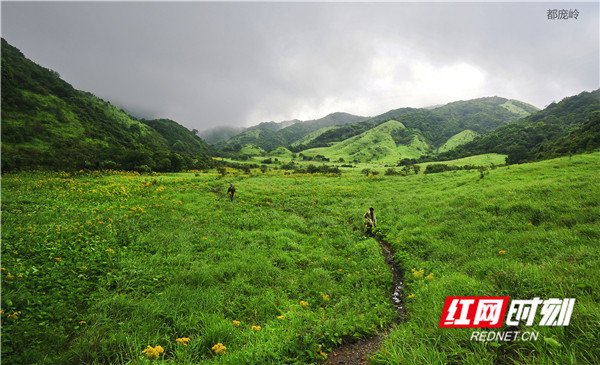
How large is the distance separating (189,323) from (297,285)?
3835 mm

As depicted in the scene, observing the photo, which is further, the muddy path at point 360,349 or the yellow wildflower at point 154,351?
the muddy path at point 360,349

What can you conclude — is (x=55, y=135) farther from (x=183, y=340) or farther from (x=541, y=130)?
(x=541, y=130)

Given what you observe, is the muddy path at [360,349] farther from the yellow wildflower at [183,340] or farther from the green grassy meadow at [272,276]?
the yellow wildflower at [183,340]

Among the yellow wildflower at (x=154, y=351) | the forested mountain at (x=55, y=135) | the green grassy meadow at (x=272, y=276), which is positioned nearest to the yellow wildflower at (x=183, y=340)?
the green grassy meadow at (x=272, y=276)

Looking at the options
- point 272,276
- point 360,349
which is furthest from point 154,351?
point 272,276

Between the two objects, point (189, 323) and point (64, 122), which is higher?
point (64, 122)

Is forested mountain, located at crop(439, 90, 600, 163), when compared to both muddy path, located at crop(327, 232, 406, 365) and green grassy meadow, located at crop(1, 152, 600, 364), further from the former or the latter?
muddy path, located at crop(327, 232, 406, 365)

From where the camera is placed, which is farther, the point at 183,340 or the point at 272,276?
the point at 272,276

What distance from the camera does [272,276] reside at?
893 centimetres

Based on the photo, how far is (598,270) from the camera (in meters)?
5.46

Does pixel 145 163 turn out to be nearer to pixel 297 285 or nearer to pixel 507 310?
pixel 297 285

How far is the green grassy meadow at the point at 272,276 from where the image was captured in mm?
4680

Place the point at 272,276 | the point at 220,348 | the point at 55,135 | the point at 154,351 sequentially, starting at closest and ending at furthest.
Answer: the point at 154,351 < the point at 220,348 < the point at 272,276 < the point at 55,135

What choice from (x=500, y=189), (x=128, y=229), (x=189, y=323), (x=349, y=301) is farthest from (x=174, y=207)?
(x=500, y=189)
